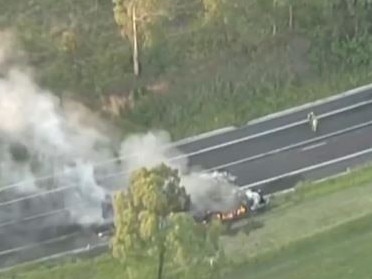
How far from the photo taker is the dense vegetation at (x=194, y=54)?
167 feet

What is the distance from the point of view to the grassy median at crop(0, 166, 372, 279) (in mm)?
43312

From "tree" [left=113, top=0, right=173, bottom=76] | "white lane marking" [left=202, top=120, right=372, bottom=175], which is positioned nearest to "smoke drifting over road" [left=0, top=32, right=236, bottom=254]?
"white lane marking" [left=202, top=120, right=372, bottom=175]

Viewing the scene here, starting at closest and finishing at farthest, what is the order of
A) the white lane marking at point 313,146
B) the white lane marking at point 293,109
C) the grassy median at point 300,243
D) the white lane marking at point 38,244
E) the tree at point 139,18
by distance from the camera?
the grassy median at point 300,243 < the white lane marking at point 38,244 < the tree at point 139,18 < the white lane marking at point 313,146 < the white lane marking at point 293,109

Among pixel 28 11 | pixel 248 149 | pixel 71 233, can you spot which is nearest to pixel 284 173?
pixel 248 149

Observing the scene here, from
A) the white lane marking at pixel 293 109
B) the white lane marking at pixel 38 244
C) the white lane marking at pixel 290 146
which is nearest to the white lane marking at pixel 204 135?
the white lane marking at pixel 293 109

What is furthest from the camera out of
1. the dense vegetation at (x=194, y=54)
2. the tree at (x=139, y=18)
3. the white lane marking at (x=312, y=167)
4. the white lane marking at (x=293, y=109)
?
the dense vegetation at (x=194, y=54)

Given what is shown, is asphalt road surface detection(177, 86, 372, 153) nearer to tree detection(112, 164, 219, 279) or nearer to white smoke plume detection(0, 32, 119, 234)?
→ white smoke plume detection(0, 32, 119, 234)

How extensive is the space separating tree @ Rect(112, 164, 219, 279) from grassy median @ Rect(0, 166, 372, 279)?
4941mm

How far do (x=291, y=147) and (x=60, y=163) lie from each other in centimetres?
887

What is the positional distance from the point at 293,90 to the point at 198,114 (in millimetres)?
4104

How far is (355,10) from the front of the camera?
176 ft

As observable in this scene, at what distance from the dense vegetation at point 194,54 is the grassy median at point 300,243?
19.2ft

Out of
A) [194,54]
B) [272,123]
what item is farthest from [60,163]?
[272,123]

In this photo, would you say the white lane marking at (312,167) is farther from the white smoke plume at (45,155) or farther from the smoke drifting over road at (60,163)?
the white smoke plume at (45,155)
